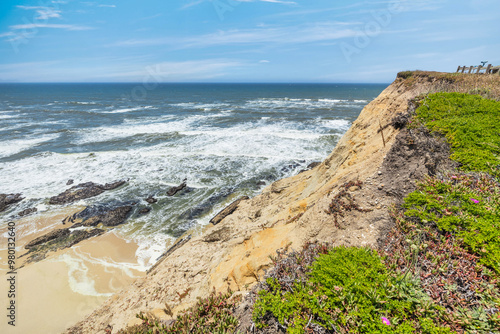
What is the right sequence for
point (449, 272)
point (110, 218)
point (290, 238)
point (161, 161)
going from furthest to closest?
point (161, 161) < point (110, 218) < point (290, 238) < point (449, 272)

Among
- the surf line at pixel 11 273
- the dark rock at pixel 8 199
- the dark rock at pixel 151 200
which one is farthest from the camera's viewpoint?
the dark rock at pixel 151 200

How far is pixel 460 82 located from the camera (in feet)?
44.2

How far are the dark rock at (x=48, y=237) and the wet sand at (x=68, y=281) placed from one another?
0.47 meters

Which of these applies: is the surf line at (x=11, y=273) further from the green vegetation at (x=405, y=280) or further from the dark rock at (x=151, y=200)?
the green vegetation at (x=405, y=280)

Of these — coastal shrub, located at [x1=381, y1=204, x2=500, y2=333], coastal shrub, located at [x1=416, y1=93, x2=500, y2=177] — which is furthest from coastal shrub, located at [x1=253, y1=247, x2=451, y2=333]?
coastal shrub, located at [x1=416, y1=93, x2=500, y2=177]

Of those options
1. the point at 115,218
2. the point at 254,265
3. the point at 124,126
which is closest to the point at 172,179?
the point at 115,218

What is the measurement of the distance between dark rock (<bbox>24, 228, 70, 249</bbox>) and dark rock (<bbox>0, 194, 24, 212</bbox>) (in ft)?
17.0

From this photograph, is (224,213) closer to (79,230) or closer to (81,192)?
(79,230)

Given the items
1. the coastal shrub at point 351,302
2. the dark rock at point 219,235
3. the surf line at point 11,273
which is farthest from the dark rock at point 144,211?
the coastal shrub at point 351,302

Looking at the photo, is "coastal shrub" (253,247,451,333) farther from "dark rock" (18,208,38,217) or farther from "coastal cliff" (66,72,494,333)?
"dark rock" (18,208,38,217)

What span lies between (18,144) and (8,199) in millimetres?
16547

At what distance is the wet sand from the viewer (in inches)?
304

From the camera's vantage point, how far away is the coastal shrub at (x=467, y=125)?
18.0 ft

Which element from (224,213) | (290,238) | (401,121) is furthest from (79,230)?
(401,121)
